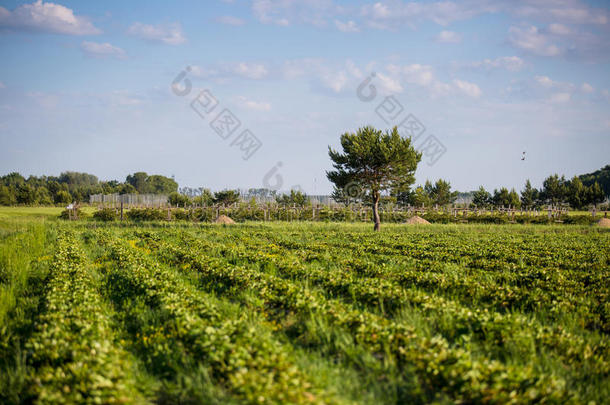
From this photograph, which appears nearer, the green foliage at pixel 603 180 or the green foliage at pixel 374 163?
the green foliage at pixel 374 163

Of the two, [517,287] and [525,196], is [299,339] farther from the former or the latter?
[525,196]

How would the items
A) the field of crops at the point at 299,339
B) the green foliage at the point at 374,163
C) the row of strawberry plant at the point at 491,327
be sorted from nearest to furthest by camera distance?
the field of crops at the point at 299,339 < the row of strawberry plant at the point at 491,327 < the green foliage at the point at 374,163

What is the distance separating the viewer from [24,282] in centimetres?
919

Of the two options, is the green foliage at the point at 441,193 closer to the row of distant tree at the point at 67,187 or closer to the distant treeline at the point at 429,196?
the distant treeline at the point at 429,196

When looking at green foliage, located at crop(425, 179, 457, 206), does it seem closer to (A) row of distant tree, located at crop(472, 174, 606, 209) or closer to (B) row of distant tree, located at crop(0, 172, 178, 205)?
(A) row of distant tree, located at crop(472, 174, 606, 209)

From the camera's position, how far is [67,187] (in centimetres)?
9244

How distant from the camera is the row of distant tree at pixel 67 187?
6856 cm

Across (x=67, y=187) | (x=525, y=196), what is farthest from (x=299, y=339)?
(x=67, y=187)

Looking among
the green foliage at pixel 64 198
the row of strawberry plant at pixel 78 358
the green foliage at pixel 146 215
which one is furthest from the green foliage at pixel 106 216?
the green foliage at pixel 64 198

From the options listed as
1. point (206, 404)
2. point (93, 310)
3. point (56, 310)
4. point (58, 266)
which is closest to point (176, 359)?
point (206, 404)

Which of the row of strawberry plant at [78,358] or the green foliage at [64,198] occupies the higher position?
the green foliage at [64,198]

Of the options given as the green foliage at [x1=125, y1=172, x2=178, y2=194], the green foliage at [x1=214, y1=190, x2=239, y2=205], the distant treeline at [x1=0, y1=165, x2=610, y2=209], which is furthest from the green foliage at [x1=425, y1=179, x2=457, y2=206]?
the green foliage at [x1=125, y1=172, x2=178, y2=194]

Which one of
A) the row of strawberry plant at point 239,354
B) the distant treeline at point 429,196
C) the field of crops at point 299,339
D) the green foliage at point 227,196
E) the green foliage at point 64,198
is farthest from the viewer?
the green foliage at point 64,198

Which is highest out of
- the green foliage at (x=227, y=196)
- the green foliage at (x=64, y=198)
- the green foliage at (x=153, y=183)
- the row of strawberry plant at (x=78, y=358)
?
the green foliage at (x=153, y=183)
